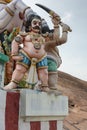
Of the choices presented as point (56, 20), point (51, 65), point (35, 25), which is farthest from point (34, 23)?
point (51, 65)

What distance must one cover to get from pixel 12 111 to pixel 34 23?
2.74ft

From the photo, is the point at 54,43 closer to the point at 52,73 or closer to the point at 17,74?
the point at 52,73

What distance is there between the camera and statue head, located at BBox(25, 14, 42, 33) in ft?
10.4

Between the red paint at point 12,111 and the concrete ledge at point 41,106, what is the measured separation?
1.6 inches

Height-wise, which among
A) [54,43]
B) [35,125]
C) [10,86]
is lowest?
[35,125]

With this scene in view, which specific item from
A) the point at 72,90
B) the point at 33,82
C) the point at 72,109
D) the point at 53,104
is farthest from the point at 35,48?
the point at 72,90

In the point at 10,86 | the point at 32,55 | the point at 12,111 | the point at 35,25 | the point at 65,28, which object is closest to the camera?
the point at 12,111

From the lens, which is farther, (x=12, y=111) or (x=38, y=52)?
(x=38, y=52)

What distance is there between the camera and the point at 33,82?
3100 millimetres

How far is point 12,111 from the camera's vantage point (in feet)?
8.95

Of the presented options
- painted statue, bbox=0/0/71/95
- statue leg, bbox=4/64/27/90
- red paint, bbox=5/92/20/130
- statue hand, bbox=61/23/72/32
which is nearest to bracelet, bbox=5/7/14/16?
painted statue, bbox=0/0/71/95

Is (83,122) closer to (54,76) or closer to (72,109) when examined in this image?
(72,109)

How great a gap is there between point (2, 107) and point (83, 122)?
12.3 ft

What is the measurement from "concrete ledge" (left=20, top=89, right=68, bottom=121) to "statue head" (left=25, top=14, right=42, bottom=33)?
0.56 m
